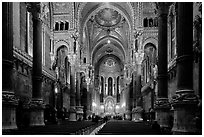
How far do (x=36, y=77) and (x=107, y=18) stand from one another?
30.2 metres

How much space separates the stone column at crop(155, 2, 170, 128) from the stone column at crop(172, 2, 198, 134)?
14.1 ft

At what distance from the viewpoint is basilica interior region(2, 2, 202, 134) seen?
921 cm

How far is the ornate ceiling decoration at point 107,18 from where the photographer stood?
143ft

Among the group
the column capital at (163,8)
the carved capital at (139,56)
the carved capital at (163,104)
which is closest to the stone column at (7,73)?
the carved capital at (163,104)

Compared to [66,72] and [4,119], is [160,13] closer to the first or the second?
[4,119]

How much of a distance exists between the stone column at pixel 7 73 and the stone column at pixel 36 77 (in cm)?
448

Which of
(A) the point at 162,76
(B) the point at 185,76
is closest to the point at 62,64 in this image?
(A) the point at 162,76

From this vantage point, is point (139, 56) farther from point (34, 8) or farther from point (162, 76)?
point (162, 76)

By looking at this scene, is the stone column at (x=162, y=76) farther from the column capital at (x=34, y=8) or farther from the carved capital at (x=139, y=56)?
the carved capital at (x=139, y=56)

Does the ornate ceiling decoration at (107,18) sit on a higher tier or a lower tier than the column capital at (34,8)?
higher

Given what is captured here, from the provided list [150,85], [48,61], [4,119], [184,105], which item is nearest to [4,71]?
[4,119]

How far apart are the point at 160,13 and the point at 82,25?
843 inches

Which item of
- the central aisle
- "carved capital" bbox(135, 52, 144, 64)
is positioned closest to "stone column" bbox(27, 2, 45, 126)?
the central aisle

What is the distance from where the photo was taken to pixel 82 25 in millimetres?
35094
